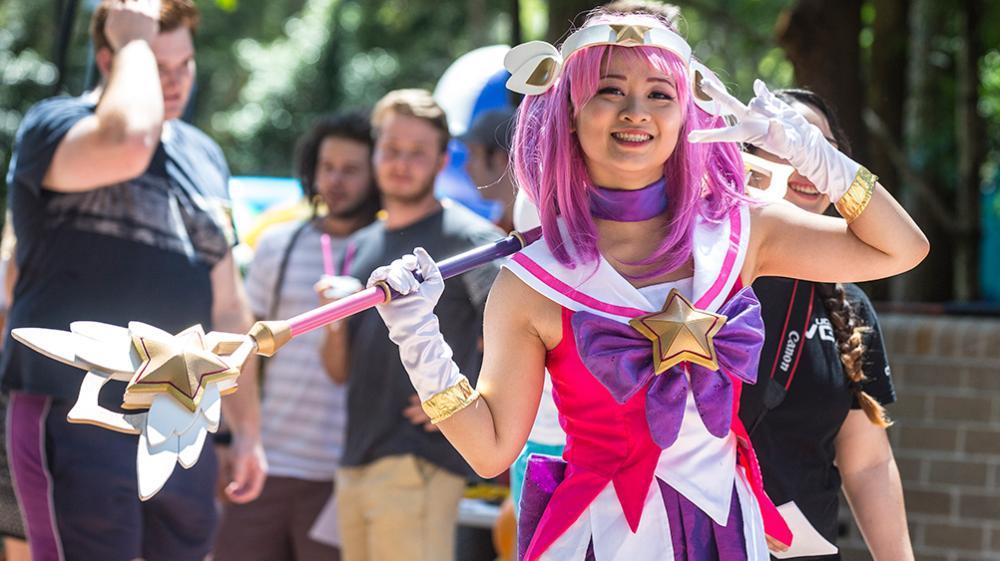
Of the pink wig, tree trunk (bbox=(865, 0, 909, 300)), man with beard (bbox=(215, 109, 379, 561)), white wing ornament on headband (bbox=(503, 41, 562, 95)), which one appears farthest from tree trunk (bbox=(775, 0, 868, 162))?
white wing ornament on headband (bbox=(503, 41, 562, 95))

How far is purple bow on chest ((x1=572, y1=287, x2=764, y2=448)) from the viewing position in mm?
2203

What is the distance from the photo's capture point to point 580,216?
2.37 meters

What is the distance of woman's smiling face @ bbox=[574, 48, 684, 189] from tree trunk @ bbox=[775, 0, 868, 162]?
13.8 ft

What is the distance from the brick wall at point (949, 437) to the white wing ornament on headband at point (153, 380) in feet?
12.6

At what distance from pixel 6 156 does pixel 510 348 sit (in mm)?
9902

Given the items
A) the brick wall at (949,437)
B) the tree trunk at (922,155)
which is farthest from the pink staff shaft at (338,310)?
the tree trunk at (922,155)

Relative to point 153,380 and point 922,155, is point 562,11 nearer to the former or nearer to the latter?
point 922,155

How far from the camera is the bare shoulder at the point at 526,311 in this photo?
2.31 meters

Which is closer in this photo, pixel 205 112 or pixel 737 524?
pixel 737 524

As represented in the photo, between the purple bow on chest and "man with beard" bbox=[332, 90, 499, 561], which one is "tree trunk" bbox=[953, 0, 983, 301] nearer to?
"man with beard" bbox=[332, 90, 499, 561]

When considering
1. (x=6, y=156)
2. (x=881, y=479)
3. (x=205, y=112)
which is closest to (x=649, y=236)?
(x=881, y=479)

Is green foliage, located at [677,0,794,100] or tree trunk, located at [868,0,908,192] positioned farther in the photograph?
green foliage, located at [677,0,794,100]

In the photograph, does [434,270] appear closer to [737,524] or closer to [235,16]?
[737,524]

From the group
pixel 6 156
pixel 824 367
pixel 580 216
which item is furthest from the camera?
pixel 6 156
